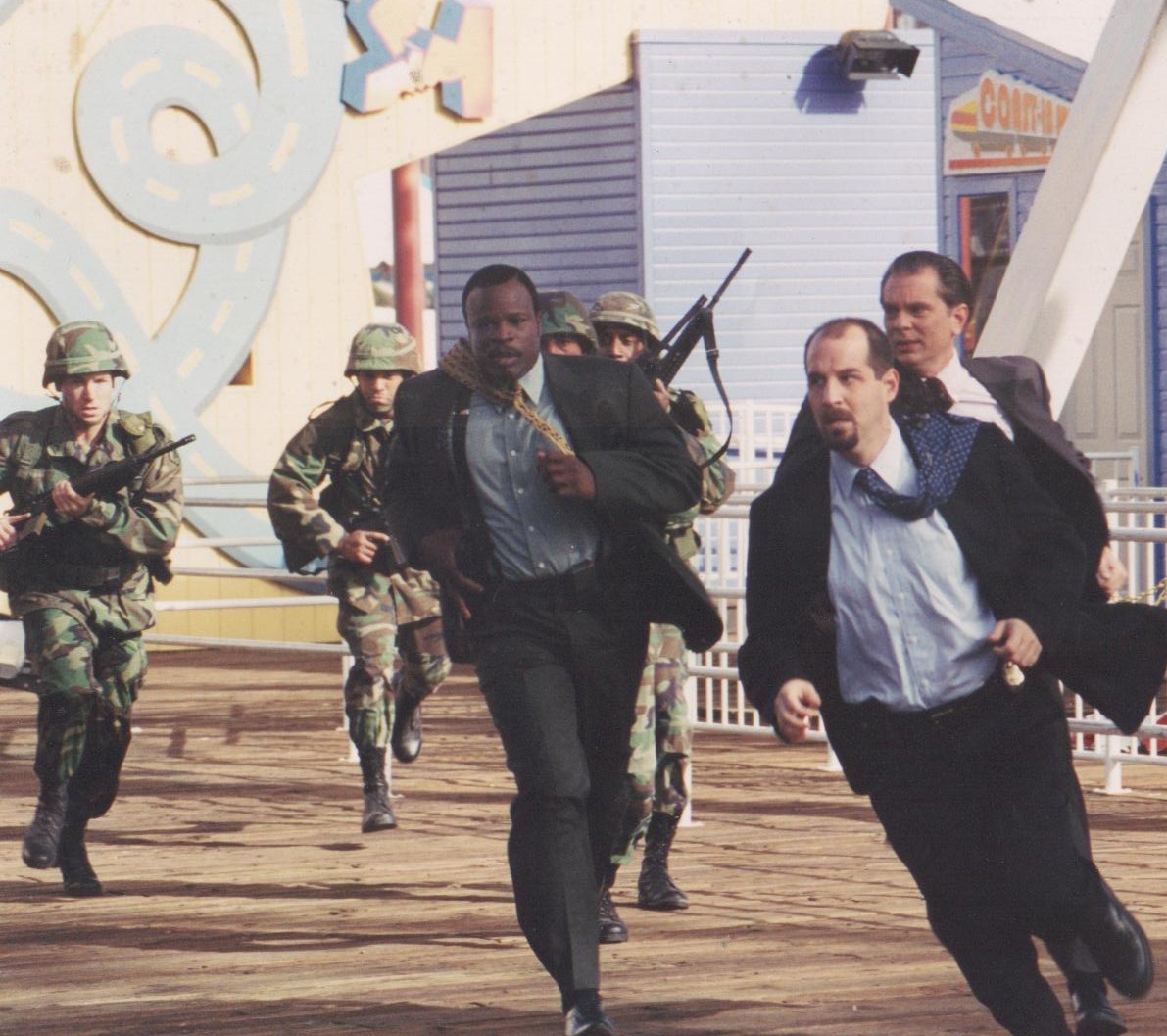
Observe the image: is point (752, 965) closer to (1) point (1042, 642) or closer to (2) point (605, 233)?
(1) point (1042, 642)

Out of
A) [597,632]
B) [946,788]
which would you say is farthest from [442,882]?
[946,788]

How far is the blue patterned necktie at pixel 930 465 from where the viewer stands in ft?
17.7

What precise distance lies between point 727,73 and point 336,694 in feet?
24.3

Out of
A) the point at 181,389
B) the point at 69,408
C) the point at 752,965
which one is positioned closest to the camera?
the point at 752,965

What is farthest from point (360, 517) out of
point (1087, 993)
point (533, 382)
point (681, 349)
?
point (1087, 993)

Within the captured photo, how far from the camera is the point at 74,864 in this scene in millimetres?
8812

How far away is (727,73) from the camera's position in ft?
69.1

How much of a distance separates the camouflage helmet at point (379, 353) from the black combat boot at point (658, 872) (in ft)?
7.16

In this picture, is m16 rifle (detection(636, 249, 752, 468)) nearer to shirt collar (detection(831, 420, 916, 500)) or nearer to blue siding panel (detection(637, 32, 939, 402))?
shirt collar (detection(831, 420, 916, 500))

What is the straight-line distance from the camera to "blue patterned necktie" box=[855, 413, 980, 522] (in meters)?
5.39

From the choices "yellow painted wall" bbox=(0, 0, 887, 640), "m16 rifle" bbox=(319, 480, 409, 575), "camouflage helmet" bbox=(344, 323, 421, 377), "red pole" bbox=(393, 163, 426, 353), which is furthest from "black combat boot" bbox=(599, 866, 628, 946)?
"red pole" bbox=(393, 163, 426, 353)

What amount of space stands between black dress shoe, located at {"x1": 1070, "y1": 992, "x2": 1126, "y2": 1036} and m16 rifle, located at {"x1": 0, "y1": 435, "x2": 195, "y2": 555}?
3.90 meters

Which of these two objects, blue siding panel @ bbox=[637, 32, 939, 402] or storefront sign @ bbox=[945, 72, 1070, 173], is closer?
blue siding panel @ bbox=[637, 32, 939, 402]

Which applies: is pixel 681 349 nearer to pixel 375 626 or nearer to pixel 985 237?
pixel 375 626
